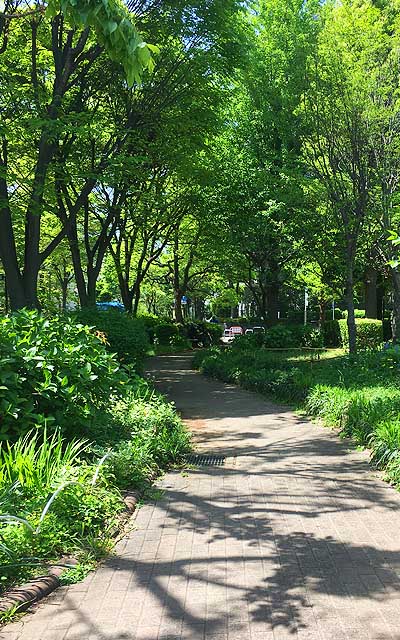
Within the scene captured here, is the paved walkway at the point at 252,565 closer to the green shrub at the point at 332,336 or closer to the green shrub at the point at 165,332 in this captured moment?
the green shrub at the point at 332,336

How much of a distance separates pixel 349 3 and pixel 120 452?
13952mm

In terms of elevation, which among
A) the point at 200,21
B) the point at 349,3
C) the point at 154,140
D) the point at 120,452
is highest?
the point at 349,3

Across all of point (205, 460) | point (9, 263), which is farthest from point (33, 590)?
point (9, 263)

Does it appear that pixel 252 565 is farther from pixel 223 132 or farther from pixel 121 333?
pixel 223 132

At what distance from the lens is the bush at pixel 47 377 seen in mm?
→ 5527

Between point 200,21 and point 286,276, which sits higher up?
point 200,21

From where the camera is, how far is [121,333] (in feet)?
36.4

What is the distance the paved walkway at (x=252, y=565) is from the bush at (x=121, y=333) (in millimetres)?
4300

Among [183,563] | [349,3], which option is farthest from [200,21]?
[183,563]

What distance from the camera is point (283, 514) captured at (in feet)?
17.4

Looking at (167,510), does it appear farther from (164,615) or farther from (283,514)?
(164,615)

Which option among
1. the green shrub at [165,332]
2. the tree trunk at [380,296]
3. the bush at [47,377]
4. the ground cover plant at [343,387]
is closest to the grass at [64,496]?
the bush at [47,377]

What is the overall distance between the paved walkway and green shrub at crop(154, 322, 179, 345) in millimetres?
22742

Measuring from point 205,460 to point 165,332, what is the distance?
2307 centimetres
